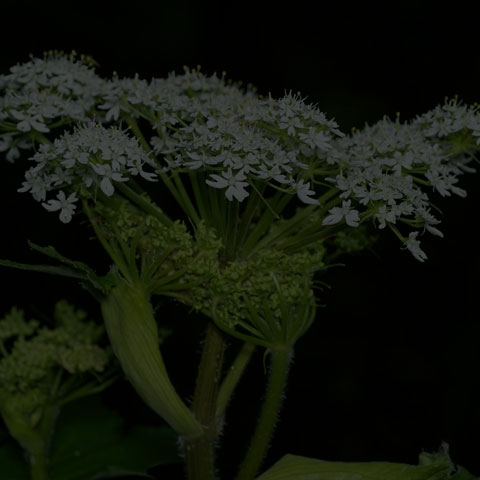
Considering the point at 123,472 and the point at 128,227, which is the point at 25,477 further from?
the point at 128,227

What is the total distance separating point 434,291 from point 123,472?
134 inches

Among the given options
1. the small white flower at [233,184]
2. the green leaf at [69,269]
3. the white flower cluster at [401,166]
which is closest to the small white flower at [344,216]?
the white flower cluster at [401,166]

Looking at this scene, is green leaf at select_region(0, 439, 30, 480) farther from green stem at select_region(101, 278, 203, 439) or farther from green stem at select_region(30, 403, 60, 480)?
green stem at select_region(101, 278, 203, 439)

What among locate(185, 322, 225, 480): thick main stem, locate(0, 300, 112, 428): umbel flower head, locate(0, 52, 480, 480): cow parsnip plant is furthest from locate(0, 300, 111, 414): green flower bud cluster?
locate(185, 322, 225, 480): thick main stem

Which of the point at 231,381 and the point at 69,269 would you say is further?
the point at 231,381

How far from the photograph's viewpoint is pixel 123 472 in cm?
271

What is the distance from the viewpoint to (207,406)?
2426mm

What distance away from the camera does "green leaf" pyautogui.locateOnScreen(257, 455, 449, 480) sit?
2.14m

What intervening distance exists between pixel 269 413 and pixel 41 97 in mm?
1405

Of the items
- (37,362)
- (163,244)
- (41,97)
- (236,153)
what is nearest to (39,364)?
(37,362)

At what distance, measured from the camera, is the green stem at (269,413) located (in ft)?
8.05

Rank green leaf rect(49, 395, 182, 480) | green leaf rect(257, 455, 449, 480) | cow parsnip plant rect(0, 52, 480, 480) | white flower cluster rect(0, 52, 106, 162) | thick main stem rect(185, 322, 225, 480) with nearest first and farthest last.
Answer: green leaf rect(257, 455, 449, 480)
cow parsnip plant rect(0, 52, 480, 480)
thick main stem rect(185, 322, 225, 480)
white flower cluster rect(0, 52, 106, 162)
green leaf rect(49, 395, 182, 480)

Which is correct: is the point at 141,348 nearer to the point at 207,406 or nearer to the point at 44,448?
the point at 207,406

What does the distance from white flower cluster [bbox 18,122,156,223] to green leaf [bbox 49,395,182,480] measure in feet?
3.78
